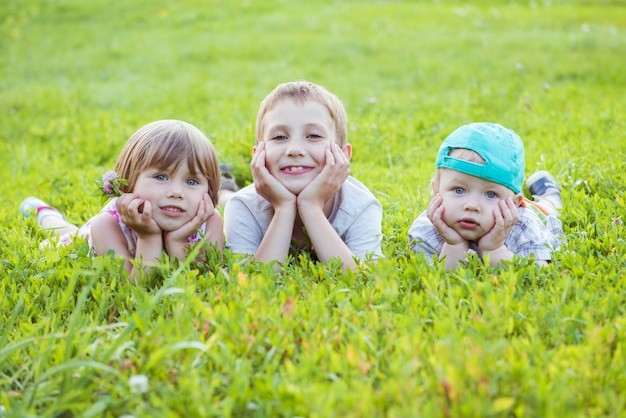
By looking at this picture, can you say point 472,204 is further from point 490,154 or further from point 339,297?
point 339,297

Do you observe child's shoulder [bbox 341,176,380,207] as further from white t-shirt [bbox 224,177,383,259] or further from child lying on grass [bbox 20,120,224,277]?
child lying on grass [bbox 20,120,224,277]

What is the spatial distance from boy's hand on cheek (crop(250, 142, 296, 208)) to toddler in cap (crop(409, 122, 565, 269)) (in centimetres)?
80

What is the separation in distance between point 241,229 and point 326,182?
24.9 inches

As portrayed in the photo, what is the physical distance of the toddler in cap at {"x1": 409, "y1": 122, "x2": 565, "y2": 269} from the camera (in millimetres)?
3471

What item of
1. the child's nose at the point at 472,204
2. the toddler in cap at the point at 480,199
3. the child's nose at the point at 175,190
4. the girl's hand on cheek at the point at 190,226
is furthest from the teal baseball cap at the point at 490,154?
the child's nose at the point at 175,190

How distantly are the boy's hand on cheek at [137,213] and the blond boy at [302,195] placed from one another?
54 cm

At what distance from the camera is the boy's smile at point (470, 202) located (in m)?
3.48

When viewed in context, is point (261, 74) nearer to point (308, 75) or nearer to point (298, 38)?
point (308, 75)

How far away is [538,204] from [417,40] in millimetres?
10443

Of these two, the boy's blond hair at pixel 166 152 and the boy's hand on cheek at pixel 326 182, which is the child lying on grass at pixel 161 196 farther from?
the boy's hand on cheek at pixel 326 182

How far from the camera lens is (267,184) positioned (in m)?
3.66

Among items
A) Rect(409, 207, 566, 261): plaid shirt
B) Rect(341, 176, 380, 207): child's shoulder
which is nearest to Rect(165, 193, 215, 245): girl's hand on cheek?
Rect(341, 176, 380, 207): child's shoulder

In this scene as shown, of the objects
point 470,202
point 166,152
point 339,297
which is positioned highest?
point 166,152

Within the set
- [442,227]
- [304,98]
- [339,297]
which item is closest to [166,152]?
[304,98]
